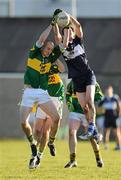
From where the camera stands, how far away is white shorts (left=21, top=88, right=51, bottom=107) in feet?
46.8

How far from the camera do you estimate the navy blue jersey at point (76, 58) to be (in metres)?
14.1

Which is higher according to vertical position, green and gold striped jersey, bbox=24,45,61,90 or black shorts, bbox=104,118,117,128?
green and gold striped jersey, bbox=24,45,61,90

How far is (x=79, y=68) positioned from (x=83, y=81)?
0.25 meters

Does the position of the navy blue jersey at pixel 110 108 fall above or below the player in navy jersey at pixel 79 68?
below

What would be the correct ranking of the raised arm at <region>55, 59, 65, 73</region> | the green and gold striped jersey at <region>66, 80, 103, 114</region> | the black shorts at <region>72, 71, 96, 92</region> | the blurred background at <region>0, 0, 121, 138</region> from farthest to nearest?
1. the blurred background at <region>0, 0, 121, 138</region>
2. the raised arm at <region>55, 59, 65, 73</region>
3. the green and gold striped jersey at <region>66, 80, 103, 114</region>
4. the black shorts at <region>72, 71, 96, 92</region>

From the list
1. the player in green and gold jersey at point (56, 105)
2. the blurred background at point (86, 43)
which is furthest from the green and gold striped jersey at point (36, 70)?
the blurred background at point (86, 43)

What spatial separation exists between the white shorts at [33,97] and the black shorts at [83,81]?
1.89ft

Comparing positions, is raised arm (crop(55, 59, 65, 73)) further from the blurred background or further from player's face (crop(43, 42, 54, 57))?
the blurred background

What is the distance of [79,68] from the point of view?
46.7 feet

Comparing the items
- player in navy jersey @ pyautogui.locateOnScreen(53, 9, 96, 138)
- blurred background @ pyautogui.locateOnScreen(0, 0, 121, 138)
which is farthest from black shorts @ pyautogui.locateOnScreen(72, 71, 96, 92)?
blurred background @ pyautogui.locateOnScreen(0, 0, 121, 138)

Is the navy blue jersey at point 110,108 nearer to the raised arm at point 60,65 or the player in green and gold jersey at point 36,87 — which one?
the raised arm at point 60,65

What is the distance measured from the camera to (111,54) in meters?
31.2

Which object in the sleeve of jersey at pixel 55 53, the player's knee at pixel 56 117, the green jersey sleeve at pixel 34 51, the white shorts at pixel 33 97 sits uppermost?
the green jersey sleeve at pixel 34 51

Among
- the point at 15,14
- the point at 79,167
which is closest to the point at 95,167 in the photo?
the point at 79,167
